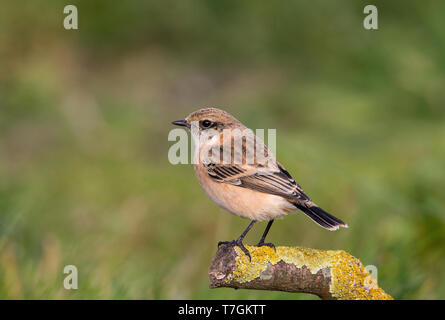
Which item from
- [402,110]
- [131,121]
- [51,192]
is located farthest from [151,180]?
[402,110]

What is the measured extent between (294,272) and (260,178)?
87 cm

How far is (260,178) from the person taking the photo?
348 centimetres

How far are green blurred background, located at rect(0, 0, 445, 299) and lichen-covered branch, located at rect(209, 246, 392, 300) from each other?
7.00 ft

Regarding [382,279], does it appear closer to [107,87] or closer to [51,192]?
[51,192]

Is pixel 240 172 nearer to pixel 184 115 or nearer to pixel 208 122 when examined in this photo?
pixel 208 122

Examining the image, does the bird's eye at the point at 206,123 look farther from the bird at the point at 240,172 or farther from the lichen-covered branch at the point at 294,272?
the lichen-covered branch at the point at 294,272

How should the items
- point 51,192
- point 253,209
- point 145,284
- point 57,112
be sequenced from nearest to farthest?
1. point 253,209
2. point 145,284
3. point 51,192
4. point 57,112

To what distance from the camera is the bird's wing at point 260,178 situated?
3.35m

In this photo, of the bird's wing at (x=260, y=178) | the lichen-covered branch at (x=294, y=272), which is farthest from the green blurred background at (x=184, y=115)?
the lichen-covered branch at (x=294, y=272)

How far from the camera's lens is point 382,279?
17.0ft

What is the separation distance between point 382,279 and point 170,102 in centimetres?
877

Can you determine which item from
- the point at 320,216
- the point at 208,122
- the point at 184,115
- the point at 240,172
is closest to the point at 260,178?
the point at 240,172

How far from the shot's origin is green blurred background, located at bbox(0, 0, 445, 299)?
21.3 ft

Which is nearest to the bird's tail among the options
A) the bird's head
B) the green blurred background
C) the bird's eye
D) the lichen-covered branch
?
the lichen-covered branch
